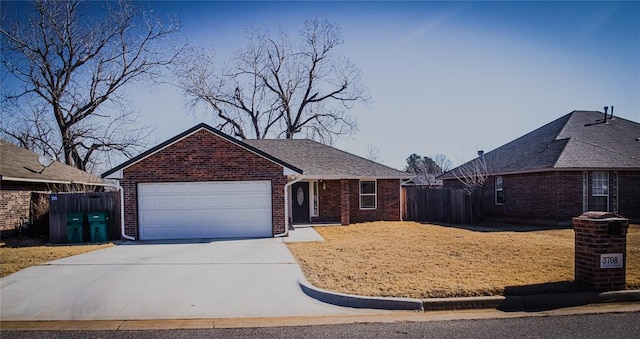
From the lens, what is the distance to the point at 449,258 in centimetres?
985

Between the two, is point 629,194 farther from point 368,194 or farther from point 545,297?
point 545,297

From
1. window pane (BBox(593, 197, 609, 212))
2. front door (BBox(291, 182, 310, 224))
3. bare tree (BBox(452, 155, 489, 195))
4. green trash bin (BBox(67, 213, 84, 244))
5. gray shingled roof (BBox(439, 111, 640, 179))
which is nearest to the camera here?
green trash bin (BBox(67, 213, 84, 244))

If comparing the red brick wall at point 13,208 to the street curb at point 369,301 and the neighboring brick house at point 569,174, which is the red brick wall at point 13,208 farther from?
the neighboring brick house at point 569,174

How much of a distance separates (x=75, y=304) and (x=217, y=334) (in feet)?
9.34

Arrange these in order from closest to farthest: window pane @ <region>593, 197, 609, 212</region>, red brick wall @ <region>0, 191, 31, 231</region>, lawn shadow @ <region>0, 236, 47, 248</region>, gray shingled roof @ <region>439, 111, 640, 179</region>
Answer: lawn shadow @ <region>0, 236, 47, 248</region> < red brick wall @ <region>0, 191, 31, 231</region> < gray shingled roof @ <region>439, 111, 640, 179</region> < window pane @ <region>593, 197, 609, 212</region>

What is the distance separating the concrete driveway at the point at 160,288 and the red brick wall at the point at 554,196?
1320 centimetres

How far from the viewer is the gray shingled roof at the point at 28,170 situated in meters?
16.2

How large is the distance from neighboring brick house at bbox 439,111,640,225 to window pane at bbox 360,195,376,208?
6.70 metres

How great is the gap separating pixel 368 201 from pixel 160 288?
45.9ft

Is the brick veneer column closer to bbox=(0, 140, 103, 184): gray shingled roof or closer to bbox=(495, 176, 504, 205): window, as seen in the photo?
bbox=(495, 176, 504, 205): window

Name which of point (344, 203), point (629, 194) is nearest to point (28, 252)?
point (344, 203)

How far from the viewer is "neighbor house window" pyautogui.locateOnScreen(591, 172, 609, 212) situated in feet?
60.2

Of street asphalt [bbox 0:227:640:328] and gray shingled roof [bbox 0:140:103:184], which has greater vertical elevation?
gray shingled roof [bbox 0:140:103:184]

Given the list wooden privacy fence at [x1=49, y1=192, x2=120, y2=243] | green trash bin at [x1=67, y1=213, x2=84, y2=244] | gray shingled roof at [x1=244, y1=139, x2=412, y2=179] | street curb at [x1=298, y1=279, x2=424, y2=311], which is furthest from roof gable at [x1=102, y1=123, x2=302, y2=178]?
street curb at [x1=298, y1=279, x2=424, y2=311]
